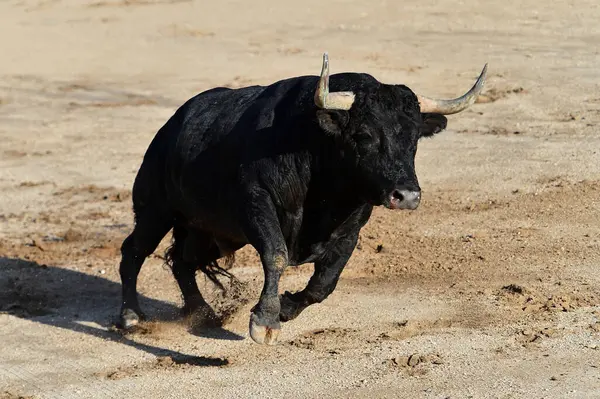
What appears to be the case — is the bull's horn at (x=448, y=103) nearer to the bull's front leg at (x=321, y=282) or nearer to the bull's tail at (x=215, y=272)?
the bull's front leg at (x=321, y=282)

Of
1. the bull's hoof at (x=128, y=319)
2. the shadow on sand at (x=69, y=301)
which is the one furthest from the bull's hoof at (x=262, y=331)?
Result: the bull's hoof at (x=128, y=319)

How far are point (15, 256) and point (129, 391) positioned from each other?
11.7 ft

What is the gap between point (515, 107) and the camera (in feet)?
45.9

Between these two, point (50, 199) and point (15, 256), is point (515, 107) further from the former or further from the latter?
point (15, 256)

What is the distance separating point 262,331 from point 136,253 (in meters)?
2.26

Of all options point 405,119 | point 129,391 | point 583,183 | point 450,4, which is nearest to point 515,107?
point 583,183

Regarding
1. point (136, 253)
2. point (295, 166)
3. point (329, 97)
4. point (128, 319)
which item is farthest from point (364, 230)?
point (329, 97)

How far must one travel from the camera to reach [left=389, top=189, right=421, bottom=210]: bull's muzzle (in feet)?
22.9

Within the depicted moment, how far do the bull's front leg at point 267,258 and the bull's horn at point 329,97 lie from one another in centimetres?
72

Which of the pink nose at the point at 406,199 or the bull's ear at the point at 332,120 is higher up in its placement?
the bull's ear at the point at 332,120

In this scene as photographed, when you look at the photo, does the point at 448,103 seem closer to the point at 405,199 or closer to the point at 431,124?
the point at 431,124

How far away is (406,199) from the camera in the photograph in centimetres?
696

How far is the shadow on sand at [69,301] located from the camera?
28.7 feet

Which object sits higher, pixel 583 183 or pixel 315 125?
pixel 315 125
